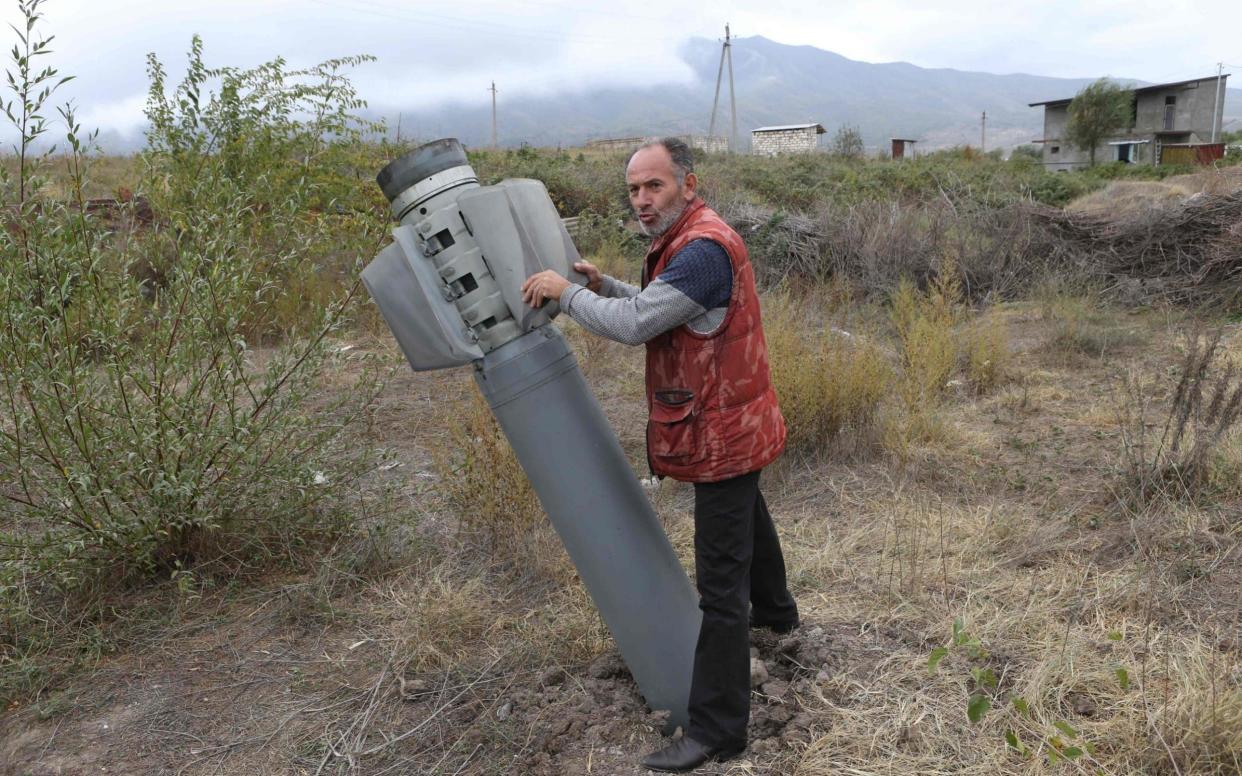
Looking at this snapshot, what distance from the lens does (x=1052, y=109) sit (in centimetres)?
4728

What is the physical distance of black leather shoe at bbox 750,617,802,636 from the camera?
10.7 ft

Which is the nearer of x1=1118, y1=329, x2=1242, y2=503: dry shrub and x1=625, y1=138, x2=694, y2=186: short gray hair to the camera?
x1=625, y1=138, x2=694, y2=186: short gray hair

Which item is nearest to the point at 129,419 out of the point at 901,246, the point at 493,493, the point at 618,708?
the point at 493,493

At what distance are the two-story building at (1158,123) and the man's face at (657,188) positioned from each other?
45.9 m

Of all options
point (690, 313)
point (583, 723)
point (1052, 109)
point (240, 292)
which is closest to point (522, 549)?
point (583, 723)

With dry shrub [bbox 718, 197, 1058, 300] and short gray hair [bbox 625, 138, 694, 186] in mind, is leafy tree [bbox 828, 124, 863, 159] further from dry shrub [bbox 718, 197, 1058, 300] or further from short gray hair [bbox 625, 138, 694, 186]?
short gray hair [bbox 625, 138, 694, 186]

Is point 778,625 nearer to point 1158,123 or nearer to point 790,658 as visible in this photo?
point 790,658

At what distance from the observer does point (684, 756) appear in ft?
8.46

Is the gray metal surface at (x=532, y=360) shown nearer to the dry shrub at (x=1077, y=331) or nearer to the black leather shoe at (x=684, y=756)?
the black leather shoe at (x=684, y=756)

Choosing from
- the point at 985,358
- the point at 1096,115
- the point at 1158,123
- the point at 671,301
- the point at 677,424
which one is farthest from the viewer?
the point at 1158,123

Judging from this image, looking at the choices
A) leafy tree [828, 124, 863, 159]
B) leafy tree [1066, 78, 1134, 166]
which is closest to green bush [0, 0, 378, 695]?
leafy tree [828, 124, 863, 159]

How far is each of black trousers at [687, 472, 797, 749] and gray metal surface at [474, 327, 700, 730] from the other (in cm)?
22

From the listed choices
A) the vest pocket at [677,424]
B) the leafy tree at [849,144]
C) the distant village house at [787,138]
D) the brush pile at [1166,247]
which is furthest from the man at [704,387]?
the distant village house at [787,138]

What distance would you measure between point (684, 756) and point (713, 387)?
111 cm
